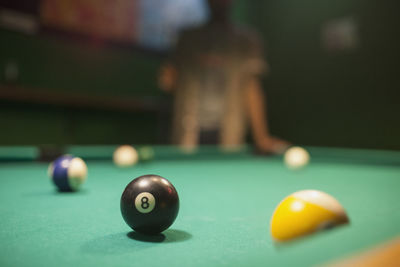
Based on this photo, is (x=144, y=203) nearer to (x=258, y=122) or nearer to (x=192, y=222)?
(x=192, y=222)

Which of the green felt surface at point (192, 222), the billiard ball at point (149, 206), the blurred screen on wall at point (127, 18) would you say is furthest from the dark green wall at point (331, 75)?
the billiard ball at point (149, 206)

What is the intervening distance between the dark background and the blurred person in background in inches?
52.7

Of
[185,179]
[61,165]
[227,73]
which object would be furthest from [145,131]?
[61,165]

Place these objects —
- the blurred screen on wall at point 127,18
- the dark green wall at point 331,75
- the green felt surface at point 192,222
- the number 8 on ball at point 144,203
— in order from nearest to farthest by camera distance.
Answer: the green felt surface at point 192,222 < the number 8 on ball at point 144,203 < the blurred screen on wall at point 127,18 < the dark green wall at point 331,75

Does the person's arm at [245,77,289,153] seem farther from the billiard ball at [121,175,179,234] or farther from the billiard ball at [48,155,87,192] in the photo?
the billiard ball at [121,175,179,234]

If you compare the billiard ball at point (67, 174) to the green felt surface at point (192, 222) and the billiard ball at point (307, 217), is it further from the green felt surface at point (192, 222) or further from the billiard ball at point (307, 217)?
the billiard ball at point (307, 217)

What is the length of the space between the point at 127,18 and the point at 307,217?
6.98 metres

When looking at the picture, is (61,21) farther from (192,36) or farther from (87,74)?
(192,36)

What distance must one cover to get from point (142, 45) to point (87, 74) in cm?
136

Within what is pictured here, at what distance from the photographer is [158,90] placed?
781cm

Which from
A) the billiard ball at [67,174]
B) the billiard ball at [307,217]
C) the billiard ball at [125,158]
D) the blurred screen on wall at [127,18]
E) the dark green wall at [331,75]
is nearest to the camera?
the billiard ball at [307,217]

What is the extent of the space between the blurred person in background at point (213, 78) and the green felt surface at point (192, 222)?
8.16ft

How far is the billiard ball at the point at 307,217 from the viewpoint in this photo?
42.9 inches

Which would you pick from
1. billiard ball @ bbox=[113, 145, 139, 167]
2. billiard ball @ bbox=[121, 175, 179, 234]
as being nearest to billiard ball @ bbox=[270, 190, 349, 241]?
billiard ball @ bbox=[121, 175, 179, 234]
